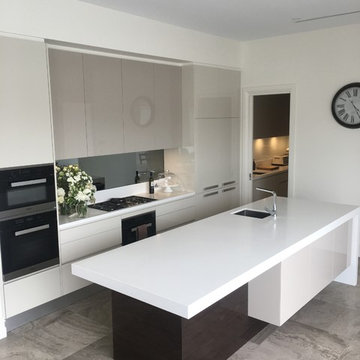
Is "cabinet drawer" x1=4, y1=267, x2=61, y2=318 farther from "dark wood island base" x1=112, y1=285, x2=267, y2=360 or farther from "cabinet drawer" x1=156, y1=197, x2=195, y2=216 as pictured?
"cabinet drawer" x1=156, y1=197, x2=195, y2=216

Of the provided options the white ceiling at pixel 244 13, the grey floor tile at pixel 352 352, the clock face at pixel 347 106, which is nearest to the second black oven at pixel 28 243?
the white ceiling at pixel 244 13

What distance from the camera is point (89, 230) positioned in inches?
152

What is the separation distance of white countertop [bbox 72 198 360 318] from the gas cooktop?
114 cm

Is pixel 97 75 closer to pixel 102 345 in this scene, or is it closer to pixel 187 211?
pixel 187 211

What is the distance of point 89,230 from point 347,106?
3308mm

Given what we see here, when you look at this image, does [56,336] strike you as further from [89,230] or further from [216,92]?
[216,92]

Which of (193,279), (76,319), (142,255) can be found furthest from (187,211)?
(193,279)

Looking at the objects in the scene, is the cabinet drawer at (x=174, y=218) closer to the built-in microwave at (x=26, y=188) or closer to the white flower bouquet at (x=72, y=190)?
the white flower bouquet at (x=72, y=190)

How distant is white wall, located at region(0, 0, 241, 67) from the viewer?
10.5 feet

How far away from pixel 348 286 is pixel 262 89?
2734 millimetres

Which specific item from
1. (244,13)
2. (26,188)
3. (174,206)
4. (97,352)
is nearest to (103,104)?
(26,188)

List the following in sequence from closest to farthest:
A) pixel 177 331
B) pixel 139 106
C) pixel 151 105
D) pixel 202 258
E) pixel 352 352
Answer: pixel 177 331 < pixel 202 258 < pixel 352 352 < pixel 139 106 < pixel 151 105

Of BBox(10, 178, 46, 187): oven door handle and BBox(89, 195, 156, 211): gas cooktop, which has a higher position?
BBox(10, 178, 46, 187): oven door handle

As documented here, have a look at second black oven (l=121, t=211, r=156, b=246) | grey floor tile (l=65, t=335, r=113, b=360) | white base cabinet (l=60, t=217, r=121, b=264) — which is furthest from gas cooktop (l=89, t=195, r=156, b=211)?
grey floor tile (l=65, t=335, r=113, b=360)
